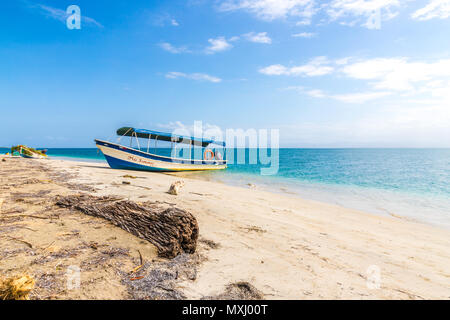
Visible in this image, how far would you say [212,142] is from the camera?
2756 centimetres

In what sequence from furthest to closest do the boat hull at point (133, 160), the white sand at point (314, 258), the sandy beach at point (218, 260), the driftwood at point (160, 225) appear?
the boat hull at point (133, 160)
the driftwood at point (160, 225)
the white sand at point (314, 258)
the sandy beach at point (218, 260)

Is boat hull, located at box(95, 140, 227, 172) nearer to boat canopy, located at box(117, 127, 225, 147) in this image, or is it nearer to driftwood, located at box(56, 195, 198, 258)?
boat canopy, located at box(117, 127, 225, 147)

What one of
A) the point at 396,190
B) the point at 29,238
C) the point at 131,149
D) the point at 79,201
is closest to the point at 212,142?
the point at 131,149

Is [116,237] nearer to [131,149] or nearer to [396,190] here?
[131,149]

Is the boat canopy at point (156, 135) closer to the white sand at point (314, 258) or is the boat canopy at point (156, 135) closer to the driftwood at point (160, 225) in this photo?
the white sand at point (314, 258)

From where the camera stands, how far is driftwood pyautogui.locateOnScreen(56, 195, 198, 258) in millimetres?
3662

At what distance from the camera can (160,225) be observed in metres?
3.86

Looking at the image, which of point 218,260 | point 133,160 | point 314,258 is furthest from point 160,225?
point 133,160

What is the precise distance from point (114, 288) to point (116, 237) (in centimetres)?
152

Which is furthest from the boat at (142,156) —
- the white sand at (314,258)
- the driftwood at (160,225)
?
the driftwood at (160,225)

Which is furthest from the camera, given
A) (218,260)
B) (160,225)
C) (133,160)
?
(133,160)

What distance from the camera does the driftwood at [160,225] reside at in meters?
3.66

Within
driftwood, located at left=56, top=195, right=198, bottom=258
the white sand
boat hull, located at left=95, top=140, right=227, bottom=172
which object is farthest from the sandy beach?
boat hull, located at left=95, top=140, right=227, bottom=172

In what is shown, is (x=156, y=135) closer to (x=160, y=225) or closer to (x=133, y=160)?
(x=133, y=160)
